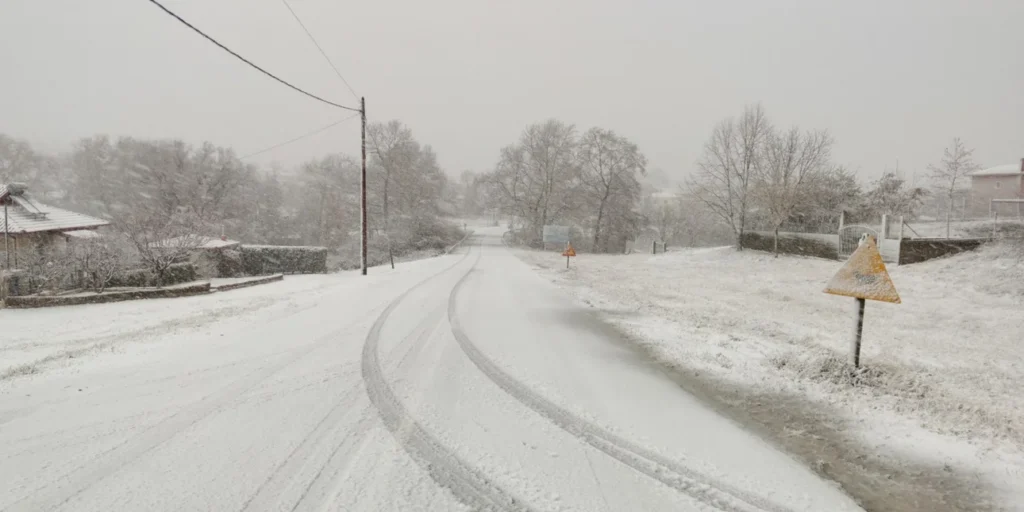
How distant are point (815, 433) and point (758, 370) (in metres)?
1.88

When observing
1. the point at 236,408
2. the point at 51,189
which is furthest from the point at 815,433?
the point at 51,189

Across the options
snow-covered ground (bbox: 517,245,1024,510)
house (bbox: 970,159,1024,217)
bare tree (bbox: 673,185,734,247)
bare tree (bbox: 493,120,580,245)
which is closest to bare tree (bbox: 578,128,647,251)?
bare tree (bbox: 493,120,580,245)

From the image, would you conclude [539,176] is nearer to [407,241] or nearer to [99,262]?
[407,241]

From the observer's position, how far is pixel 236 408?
13.2 ft

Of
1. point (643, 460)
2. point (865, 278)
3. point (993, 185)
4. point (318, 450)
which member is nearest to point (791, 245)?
point (865, 278)

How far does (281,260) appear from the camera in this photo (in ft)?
79.5

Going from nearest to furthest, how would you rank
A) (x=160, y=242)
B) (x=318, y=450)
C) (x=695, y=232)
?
(x=318, y=450) < (x=160, y=242) < (x=695, y=232)

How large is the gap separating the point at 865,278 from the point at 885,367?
4.89 feet

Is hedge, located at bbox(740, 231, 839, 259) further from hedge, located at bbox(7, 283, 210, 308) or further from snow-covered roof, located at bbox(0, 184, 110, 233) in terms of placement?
snow-covered roof, located at bbox(0, 184, 110, 233)

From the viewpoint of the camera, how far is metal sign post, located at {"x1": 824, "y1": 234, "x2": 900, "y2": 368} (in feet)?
17.3

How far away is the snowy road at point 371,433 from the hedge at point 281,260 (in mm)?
17803

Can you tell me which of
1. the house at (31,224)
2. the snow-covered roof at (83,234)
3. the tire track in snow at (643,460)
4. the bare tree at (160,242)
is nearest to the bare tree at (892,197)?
the tire track in snow at (643,460)

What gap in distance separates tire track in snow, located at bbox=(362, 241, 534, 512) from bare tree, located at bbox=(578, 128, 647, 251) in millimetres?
43959

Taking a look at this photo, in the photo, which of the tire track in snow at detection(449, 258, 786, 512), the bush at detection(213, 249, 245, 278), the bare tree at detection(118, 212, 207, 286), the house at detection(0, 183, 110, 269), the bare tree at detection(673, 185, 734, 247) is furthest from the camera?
the bare tree at detection(673, 185, 734, 247)
